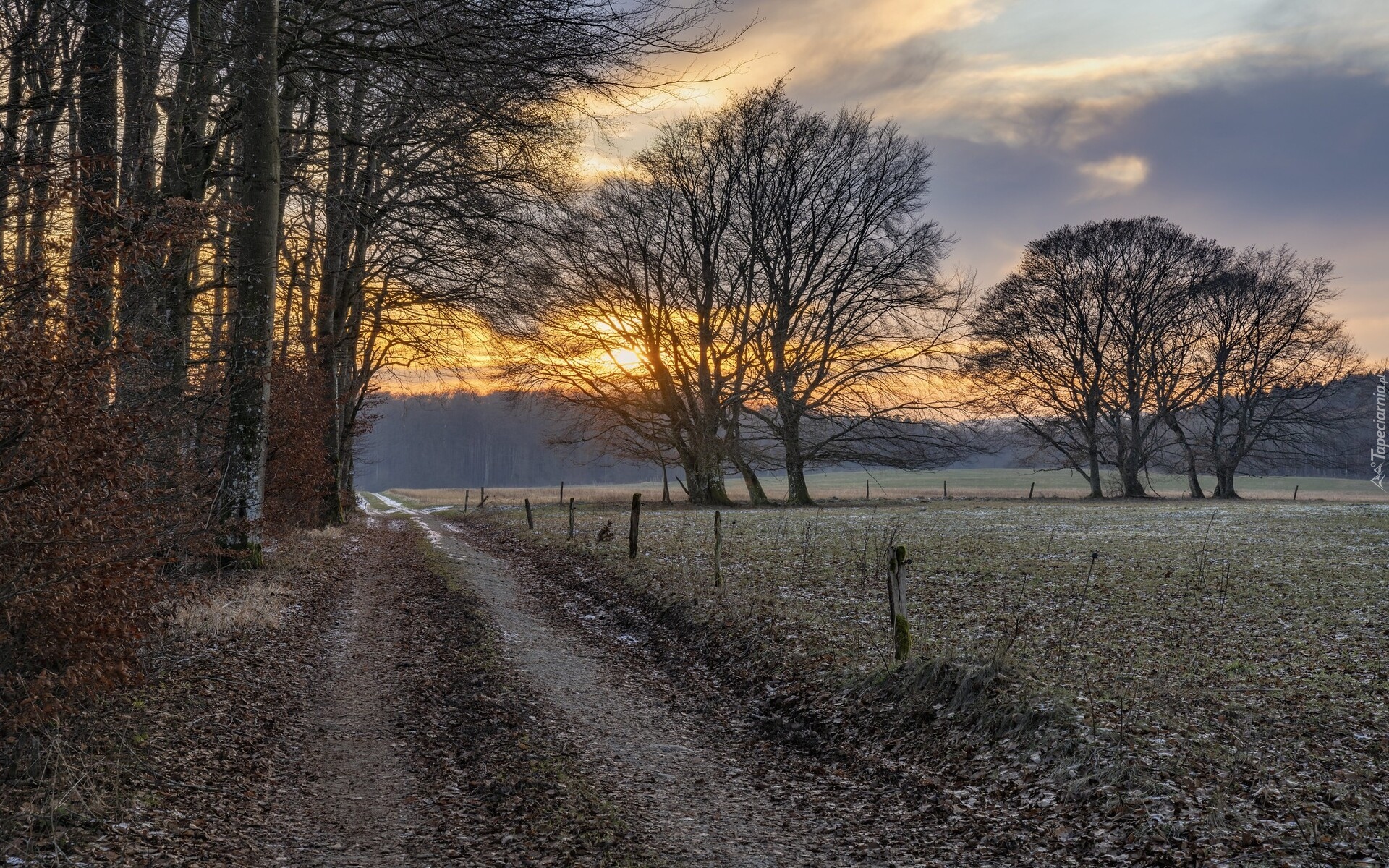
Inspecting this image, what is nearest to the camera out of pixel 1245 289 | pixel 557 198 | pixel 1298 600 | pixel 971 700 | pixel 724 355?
pixel 971 700

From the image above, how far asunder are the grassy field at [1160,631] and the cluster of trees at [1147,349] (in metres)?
21.0

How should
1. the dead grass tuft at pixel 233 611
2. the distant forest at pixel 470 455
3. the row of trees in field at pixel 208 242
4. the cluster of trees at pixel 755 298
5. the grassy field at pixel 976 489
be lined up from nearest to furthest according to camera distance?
the row of trees in field at pixel 208 242
the dead grass tuft at pixel 233 611
the cluster of trees at pixel 755 298
the grassy field at pixel 976 489
the distant forest at pixel 470 455

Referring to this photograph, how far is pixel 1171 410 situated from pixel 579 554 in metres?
35.9

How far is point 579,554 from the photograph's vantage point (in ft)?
60.0

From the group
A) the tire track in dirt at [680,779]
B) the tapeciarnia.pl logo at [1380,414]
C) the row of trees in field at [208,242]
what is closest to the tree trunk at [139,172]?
the row of trees in field at [208,242]

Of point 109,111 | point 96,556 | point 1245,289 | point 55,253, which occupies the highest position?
point 1245,289

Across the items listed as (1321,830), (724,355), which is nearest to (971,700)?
(1321,830)

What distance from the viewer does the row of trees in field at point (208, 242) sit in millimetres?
5379

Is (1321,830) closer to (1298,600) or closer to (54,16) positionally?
(1298,600)

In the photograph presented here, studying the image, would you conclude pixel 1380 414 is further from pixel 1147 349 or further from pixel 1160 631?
pixel 1160 631

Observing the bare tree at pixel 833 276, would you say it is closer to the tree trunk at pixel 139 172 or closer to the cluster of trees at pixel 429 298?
the cluster of trees at pixel 429 298

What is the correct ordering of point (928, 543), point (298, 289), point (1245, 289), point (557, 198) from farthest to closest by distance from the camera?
point (1245, 289)
point (298, 289)
point (928, 543)
point (557, 198)

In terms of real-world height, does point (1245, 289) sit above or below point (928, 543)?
above

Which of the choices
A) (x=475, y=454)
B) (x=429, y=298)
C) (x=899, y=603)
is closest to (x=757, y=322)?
(x=429, y=298)
